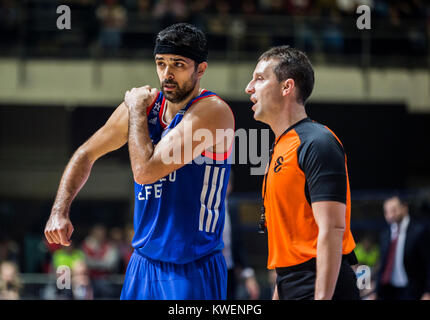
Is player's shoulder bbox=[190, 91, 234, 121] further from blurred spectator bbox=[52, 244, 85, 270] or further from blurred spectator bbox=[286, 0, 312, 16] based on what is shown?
blurred spectator bbox=[286, 0, 312, 16]

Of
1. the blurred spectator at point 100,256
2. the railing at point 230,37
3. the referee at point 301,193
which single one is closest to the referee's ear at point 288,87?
the referee at point 301,193

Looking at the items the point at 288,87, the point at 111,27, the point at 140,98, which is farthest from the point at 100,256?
the point at 288,87

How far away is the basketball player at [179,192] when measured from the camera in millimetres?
3188

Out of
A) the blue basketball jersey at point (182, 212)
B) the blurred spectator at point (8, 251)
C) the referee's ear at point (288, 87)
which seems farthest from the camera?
the blurred spectator at point (8, 251)

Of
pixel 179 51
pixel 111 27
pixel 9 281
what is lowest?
pixel 9 281

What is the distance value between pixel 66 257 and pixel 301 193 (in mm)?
7709

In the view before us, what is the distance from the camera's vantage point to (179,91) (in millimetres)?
3275

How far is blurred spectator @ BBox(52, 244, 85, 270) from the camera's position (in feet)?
31.7

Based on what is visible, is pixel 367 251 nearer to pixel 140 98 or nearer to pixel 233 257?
pixel 233 257

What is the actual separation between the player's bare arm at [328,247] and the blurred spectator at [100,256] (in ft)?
25.4

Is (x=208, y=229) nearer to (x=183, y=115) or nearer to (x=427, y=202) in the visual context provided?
(x=183, y=115)

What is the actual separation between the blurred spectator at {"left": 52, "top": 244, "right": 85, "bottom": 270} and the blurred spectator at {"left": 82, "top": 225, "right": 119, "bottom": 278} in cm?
22

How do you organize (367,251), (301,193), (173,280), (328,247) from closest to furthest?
1. (328,247)
2. (301,193)
3. (173,280)
4. (367,251)

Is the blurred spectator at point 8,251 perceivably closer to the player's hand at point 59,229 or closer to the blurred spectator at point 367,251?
the blurred spectator at point 367,251
